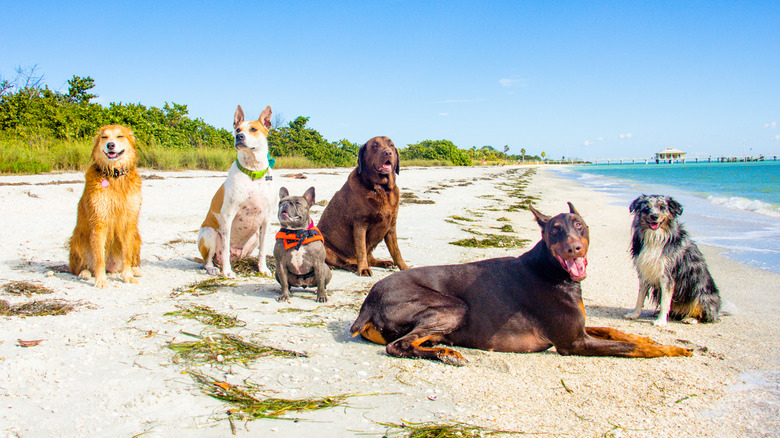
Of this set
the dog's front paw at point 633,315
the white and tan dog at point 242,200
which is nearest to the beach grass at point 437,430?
the dog's front paw at point 633,315

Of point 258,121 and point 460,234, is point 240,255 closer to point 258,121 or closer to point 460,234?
point 258,121

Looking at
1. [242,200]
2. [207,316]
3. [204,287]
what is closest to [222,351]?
[207,316]

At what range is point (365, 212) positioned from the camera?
6.39 meters

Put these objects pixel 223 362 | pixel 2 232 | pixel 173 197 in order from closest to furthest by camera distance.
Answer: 1. pixel 223 362
2. pixel 2 232
3. pixel 173 197

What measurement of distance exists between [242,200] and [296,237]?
1577 millimetres

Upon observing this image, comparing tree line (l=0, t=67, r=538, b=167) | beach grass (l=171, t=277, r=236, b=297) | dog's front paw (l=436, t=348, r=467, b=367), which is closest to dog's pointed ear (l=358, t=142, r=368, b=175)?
beach grass (l=171, t=277, r=236, b=297)

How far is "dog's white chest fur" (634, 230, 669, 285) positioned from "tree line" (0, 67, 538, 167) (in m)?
19.2

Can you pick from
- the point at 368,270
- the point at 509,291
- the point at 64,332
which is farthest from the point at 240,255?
the point at 509,291

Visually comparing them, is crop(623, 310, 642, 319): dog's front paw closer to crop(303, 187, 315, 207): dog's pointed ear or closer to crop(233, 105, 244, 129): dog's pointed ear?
crop(303, 187, 315, 207): dog's pointed ear

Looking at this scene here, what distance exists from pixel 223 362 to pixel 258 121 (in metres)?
3.82

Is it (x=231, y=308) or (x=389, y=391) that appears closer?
(x=389, y=391)

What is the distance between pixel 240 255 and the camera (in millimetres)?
6828

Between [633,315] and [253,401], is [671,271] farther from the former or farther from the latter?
[253,401]

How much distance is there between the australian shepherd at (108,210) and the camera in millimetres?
A: 5445
